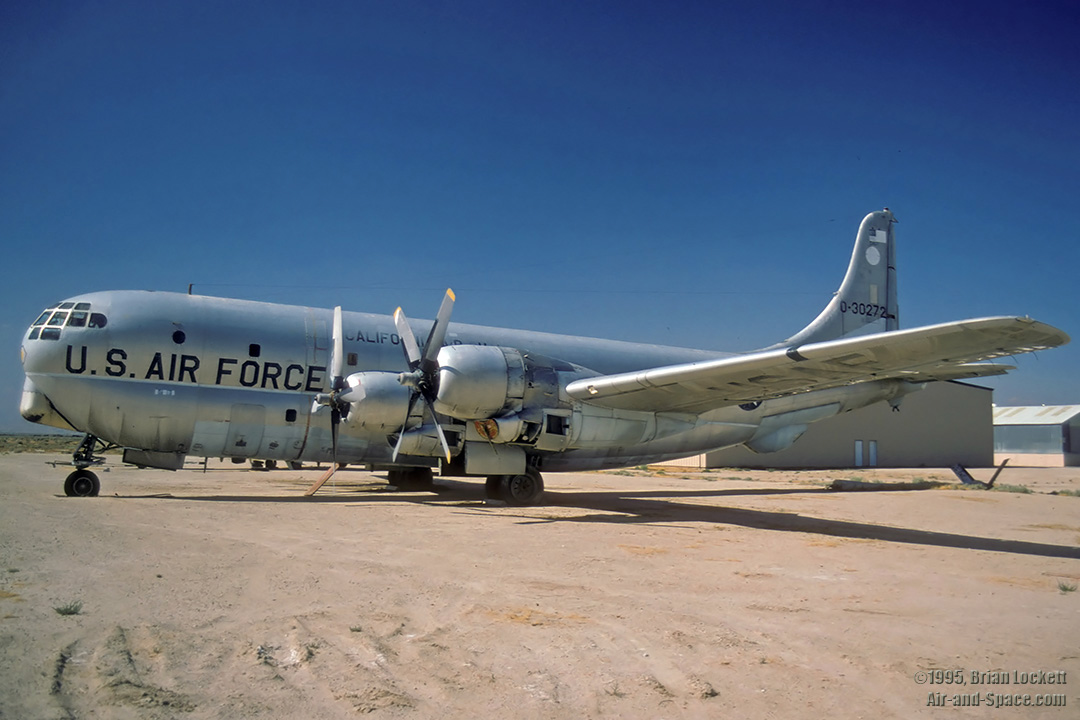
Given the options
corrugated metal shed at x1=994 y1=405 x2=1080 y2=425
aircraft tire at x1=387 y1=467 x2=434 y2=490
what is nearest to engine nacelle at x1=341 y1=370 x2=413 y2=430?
aircraft tire at x1=387 y1=467 x2=434 y2=490

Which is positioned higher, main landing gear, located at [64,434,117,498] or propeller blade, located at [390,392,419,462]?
propeller blade, located at [390,392,419,462]

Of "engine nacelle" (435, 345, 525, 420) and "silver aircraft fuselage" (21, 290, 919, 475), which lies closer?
"engine nacelle" (435, 345, 525, 420)

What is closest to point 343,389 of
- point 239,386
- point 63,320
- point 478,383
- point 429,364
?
point 429,364

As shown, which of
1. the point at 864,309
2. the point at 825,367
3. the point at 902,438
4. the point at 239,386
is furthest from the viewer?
the point at 902,438

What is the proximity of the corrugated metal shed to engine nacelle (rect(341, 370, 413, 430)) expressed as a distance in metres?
54.1

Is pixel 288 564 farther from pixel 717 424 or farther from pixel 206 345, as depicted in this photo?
pixel 717 424

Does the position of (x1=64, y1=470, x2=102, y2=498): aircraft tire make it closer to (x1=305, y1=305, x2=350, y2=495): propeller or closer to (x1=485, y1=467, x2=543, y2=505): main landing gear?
(x1=305, y1=305, x2=350, y2=495): propeller

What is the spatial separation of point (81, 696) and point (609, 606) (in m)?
3.99

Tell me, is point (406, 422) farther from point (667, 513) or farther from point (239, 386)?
point (667, 513)

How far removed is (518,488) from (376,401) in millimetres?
3628

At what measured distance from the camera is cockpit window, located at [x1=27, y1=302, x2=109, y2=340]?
1417 centimetres

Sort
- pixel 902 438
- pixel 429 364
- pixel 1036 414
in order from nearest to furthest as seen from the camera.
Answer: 1. pixel 429 364
2. pixel 902 438
3. pixel 1036 414

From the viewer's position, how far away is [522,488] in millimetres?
15648

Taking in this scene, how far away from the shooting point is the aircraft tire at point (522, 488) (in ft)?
51.0
